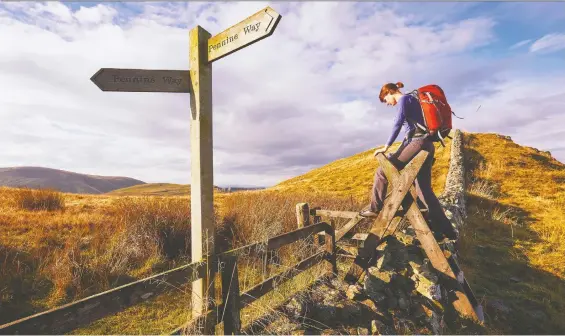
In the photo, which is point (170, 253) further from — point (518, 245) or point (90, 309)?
point (518, 245)

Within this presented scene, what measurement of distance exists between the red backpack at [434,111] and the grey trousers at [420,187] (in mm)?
232

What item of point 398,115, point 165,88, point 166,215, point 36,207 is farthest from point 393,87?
point 36,207

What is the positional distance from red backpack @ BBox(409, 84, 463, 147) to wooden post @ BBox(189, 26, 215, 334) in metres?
2.87

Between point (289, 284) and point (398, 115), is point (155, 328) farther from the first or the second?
point (398, 115)

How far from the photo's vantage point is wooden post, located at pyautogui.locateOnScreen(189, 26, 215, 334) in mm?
3156

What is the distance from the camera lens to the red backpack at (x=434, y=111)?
14.0 ft

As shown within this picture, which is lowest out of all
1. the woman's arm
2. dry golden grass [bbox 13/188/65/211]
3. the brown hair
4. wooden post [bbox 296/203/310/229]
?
wooden post [bbox 296/203/310/229]

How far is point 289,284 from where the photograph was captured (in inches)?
181

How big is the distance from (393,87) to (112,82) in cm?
367

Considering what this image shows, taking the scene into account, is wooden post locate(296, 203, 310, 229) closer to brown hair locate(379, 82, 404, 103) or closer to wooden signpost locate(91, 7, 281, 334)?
brown hair locate(379, 82, 404, 103)

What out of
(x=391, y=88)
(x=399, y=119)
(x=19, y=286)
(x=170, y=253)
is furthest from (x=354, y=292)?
(x=19, y=286)

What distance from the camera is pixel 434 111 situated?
4.27 m

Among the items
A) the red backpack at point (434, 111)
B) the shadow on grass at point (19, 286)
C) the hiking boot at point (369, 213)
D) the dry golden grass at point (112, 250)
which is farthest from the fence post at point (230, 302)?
the shadow on grass at point (19, 286)

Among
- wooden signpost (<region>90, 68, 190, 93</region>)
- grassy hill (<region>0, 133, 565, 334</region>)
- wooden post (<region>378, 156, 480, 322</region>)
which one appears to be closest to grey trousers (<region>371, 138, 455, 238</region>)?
wooden post (<region>378, 156, 480, 322</region>)
